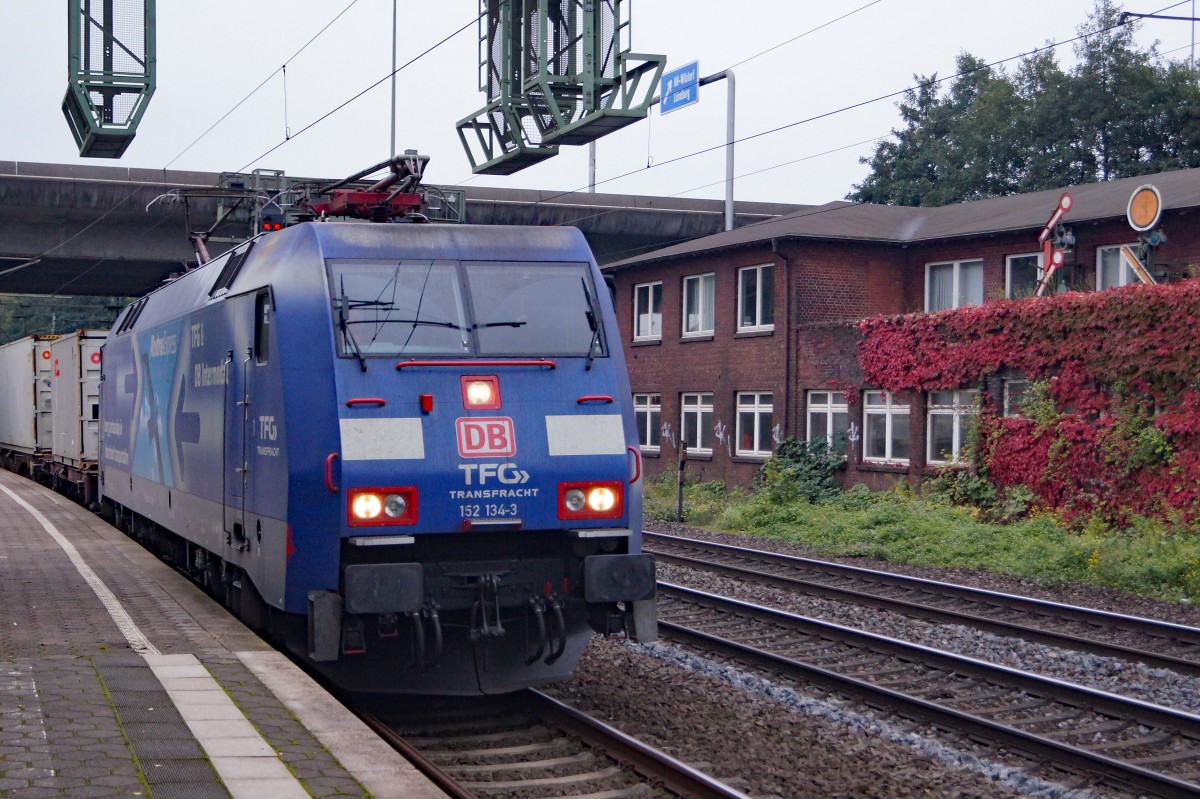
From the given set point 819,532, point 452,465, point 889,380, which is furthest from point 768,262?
point 452,465

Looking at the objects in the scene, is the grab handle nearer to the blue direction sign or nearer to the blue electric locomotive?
the blue electric locomotive

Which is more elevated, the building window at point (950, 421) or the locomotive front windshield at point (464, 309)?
the locomotive front windshield at point (464, 309)

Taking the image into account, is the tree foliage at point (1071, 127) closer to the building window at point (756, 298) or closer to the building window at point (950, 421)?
the building window at point (756, 298)

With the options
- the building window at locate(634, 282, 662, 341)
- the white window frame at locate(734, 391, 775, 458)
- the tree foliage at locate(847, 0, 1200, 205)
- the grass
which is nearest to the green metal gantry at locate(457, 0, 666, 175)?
the grass

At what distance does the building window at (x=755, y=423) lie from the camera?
30062mm

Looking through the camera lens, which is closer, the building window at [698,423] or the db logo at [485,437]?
the db logo at [485,437]

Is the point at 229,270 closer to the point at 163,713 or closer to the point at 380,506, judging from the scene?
the point at 380,506

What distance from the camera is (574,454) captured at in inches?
335

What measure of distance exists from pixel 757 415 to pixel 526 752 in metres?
22.8

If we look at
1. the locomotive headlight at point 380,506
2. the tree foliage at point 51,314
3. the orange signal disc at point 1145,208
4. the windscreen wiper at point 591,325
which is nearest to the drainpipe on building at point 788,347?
the orange signal disc at point 1145,208

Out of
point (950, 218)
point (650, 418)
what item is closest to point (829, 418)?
point (950, 218)

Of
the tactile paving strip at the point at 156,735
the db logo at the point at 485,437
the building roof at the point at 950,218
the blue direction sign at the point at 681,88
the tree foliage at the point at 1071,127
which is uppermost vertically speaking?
the tree foliage at the point at 1071,127

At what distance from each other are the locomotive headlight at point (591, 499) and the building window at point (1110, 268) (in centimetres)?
1973

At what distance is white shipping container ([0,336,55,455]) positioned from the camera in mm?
31031
